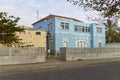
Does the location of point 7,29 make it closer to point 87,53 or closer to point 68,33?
point 87,53

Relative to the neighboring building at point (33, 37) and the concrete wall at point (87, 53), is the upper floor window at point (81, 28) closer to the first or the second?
the neighboring building at point (33, 37)

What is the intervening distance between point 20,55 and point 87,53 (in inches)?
521

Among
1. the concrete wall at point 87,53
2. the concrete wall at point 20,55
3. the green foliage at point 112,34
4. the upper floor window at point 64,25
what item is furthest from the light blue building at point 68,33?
the concrete wall at point 20,55

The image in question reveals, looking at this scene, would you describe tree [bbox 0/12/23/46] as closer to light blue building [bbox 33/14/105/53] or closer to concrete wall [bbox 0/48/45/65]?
concrete wall [bbox 0/48/45/65]

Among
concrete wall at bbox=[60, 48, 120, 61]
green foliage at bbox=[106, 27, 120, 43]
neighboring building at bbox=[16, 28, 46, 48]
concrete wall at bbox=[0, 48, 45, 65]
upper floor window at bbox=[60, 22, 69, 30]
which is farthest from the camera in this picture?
upper floor window at bbox=[60, 22, 69, 30]

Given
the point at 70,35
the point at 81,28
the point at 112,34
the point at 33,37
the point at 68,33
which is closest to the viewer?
the point at 112,34

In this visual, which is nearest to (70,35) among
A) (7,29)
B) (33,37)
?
(33,37)

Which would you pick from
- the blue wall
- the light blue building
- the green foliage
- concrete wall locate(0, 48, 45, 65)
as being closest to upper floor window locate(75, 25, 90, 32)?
the light blue building

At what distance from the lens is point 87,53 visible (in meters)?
42.5

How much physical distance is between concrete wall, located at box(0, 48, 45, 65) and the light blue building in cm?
2581

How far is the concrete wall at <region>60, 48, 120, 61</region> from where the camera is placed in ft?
128

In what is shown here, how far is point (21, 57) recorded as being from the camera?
32.2m

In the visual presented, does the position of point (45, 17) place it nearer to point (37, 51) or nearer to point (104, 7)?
point (37, 51)

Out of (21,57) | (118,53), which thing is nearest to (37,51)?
(21,57)
